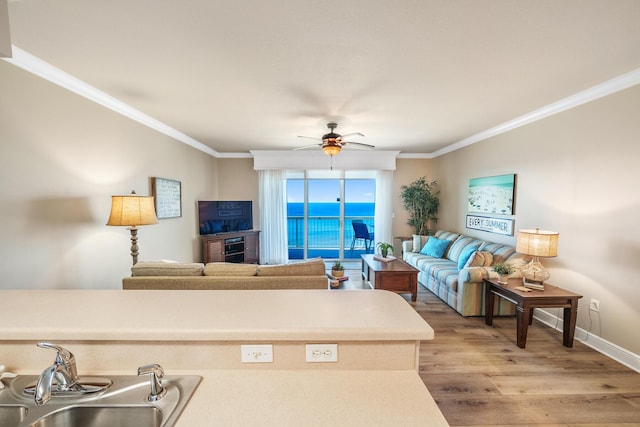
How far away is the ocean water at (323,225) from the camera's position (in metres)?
6.01

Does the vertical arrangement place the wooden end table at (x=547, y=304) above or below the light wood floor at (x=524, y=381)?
above

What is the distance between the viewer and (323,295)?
1.24 metres

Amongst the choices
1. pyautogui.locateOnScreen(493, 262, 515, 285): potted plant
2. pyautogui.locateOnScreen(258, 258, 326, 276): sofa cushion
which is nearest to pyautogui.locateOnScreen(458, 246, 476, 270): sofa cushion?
pyautogui.locateOnScreen(493, 262, 515, 285): potted plant

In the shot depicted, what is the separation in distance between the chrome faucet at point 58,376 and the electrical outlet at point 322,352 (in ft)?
2.48

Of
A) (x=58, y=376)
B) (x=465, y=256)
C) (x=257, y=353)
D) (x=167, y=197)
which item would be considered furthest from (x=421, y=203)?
(x=58, y=376)

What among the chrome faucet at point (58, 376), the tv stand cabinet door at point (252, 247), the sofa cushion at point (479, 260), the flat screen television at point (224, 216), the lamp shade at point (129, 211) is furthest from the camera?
the tv stand cabinet door at point (252, 247)

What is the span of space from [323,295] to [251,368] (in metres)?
0.44

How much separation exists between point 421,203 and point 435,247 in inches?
47.5

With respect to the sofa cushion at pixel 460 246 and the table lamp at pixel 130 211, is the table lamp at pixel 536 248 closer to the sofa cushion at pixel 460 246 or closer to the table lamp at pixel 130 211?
the sofa cushion at pixel 460 246

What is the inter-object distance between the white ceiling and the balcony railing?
3.36m

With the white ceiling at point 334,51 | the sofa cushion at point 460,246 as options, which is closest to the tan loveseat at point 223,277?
the white ceiling at point 334,51

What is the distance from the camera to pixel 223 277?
2254 mm

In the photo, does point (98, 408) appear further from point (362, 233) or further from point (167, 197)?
point (362, 233)

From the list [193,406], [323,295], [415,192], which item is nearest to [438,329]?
[323,295]
